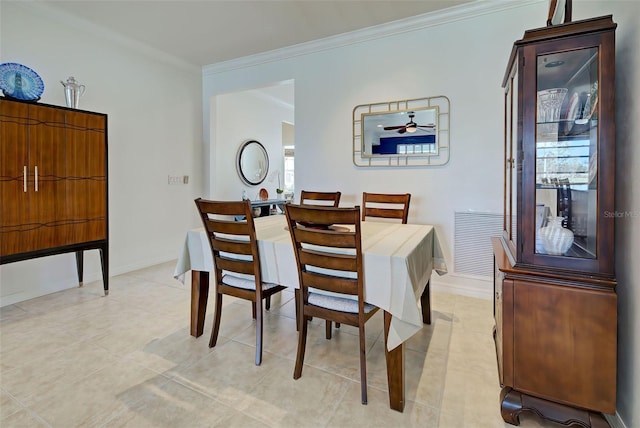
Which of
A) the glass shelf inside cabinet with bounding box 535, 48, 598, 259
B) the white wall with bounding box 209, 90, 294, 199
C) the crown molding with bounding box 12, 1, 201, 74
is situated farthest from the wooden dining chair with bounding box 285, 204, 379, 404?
the white wall with bounding box 209, 90, 294, 199

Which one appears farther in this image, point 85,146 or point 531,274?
point 85,146

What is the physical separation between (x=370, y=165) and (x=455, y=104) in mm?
1009

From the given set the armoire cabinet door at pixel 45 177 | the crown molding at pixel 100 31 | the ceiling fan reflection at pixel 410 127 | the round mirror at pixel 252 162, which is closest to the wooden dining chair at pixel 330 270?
the ceiling fan reflection at pixel 410 127

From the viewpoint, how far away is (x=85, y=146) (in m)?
2.82

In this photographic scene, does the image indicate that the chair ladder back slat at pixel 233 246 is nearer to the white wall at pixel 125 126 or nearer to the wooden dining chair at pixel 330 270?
the wooden dining chair at pixel 330 270

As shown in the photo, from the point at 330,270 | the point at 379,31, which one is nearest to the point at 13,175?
the point at 330,270

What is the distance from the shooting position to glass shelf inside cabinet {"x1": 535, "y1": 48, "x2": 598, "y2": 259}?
1.36 metres

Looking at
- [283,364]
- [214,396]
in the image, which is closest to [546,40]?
[283,364]

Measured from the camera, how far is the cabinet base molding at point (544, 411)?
1303 mm

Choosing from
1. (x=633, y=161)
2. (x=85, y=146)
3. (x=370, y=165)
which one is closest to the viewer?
(x=633, y=161)

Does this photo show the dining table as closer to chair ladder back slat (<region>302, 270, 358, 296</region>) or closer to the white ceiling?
chair ladder back slat (<region>302, 270, 358, 296</region>)

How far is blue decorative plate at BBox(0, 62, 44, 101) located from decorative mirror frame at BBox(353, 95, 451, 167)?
2874mm

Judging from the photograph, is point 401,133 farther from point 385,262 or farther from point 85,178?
point 85,178

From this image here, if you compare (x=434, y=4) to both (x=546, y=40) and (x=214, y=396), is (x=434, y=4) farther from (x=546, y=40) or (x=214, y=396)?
(x=214, y=396)
